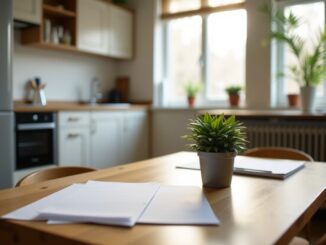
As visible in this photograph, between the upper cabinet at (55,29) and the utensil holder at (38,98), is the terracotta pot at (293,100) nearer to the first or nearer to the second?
the upper cabinet at (55,29)

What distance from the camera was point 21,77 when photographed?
11.8 feet

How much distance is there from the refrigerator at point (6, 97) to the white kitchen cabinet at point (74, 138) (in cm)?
60

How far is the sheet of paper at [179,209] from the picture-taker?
730mm

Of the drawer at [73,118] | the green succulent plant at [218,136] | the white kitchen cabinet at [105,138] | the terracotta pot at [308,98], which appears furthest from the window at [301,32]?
the green succulent plant at [218,136]

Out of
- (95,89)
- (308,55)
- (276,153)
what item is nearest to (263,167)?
(276,153)

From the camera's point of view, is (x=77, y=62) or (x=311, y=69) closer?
(x=311, y=69)

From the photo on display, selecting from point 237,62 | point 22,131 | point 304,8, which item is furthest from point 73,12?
point 304,8

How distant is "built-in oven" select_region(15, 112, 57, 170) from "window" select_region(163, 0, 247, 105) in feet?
6.05

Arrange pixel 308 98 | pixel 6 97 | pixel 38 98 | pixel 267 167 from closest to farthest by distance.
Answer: pixel 267 167 < pixel 6 97 < pixel 308 98 < pixel 38 98

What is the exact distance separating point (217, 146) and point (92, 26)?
329 cm

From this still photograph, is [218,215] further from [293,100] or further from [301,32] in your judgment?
[301,32]

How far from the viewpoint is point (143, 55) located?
4.59 metres

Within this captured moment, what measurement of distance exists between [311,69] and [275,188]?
7.93 feet

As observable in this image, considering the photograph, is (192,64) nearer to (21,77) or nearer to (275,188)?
(21,77)
